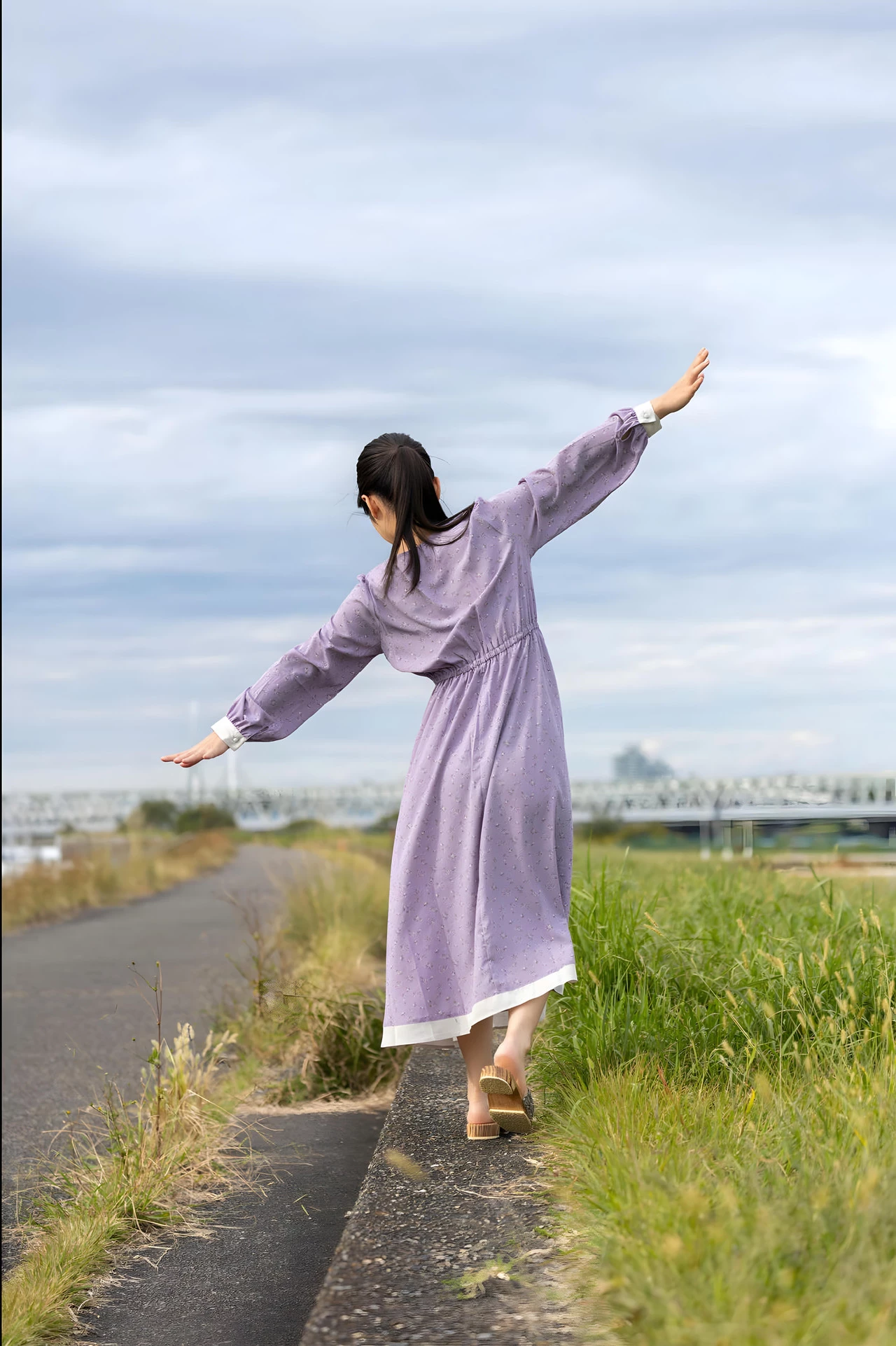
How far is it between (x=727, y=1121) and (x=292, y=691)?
1.92 metres

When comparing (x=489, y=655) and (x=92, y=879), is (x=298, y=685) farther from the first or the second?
(x=92, y=879)

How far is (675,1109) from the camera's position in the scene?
9.53 ft

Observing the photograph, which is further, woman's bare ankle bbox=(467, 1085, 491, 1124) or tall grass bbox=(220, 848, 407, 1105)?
tall grass bbox=(220, 848, 407, 1105)

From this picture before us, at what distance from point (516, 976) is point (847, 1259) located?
62.6 inches

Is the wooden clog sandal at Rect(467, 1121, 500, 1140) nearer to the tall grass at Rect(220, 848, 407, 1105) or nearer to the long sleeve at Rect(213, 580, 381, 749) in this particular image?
the long sleeve at Rect(213, 580, 381, 749)

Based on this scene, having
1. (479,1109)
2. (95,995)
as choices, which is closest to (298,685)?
(479,1109)

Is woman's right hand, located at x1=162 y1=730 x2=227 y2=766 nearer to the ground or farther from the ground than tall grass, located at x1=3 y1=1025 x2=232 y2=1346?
farther from the ground

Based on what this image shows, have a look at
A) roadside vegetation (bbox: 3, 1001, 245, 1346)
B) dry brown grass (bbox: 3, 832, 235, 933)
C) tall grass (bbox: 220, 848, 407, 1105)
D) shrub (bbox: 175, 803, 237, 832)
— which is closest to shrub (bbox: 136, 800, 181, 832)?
shrub (bbox: 175, 803, 237, 832)

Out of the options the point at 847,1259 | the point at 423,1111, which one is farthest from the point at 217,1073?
the point at 847,1259

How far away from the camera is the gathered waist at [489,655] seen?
3680mm

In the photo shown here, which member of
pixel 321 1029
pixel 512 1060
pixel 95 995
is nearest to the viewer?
pixel 512 1060

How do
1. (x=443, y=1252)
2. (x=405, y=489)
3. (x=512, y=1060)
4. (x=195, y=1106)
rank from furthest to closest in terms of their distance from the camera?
(x=195, y=1106)
(x=405, y=489)
(x=512, y=1060)
(x=443, y=1252)

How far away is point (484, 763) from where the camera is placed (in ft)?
11.6

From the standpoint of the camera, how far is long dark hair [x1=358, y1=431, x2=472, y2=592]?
3.74m
